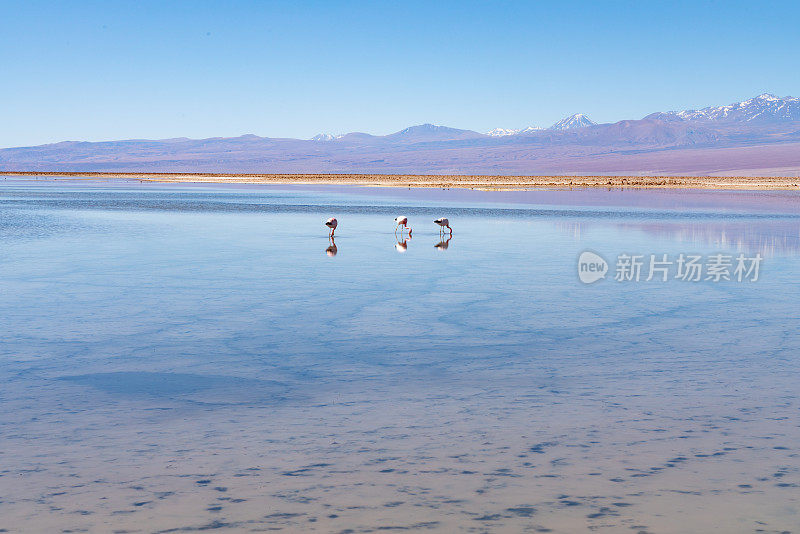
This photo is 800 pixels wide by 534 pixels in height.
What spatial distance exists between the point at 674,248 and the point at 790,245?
247 centimetres

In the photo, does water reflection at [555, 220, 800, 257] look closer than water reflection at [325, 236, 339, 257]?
No

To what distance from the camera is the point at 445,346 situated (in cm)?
742

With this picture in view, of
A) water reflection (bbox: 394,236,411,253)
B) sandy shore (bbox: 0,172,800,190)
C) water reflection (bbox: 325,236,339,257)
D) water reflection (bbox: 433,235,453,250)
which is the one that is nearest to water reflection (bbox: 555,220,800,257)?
water reflection (bbox: 433,235,453,250)

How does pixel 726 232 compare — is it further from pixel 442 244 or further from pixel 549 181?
pixel 549 181

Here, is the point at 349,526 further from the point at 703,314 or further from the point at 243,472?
the point at 703,314

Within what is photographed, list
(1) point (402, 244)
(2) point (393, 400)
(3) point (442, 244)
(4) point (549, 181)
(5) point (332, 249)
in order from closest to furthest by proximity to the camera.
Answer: (2) point (393, 400), (5) point (332, 249), (1) point (402, 244), (3) point (442, 244), (4) point (549, 181)

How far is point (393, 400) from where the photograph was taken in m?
5.75

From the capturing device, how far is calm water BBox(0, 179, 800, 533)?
4062mm

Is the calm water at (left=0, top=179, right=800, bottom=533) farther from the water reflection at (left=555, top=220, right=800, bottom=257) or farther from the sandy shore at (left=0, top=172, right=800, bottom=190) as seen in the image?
the sandy shore at (left=0, top=172, right=800, bottom=190)

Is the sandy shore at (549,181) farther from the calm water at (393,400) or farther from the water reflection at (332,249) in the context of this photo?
the calm water at (393,400)

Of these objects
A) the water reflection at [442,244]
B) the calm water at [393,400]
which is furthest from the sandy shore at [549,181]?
the calm water at [393,400]

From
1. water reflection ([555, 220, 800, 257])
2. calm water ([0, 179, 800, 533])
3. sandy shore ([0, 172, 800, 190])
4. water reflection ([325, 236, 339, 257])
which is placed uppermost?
sandy shore ([0, 172, 800, 190])

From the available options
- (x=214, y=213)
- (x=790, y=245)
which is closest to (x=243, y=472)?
(x=790, y=245)

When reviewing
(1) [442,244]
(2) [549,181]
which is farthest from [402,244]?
(2) [549,181]
